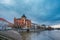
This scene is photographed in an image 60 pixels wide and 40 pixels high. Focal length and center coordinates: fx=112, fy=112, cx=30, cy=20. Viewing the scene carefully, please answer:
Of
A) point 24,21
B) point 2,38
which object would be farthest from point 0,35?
point 24,21

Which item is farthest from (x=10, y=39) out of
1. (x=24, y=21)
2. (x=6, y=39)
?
(x=24, y=21)

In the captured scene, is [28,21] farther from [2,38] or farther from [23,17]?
[2,38]

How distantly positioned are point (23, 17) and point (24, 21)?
16.4ft

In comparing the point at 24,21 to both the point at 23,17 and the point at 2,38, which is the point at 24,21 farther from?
the point at 2,38

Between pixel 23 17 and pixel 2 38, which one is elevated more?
pixel 23 17

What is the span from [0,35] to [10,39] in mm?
539

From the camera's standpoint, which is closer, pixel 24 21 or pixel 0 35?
pixel 0 35

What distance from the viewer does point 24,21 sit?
121 meters

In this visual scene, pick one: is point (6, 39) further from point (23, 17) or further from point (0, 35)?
point (23, 17)

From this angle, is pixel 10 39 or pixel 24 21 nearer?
pixel 10 39

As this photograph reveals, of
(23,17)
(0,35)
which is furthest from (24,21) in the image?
(0,35)

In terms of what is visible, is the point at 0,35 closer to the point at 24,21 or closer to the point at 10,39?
the point at 10,39

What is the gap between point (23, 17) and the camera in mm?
123188

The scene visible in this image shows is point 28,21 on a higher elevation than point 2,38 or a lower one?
higher
